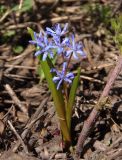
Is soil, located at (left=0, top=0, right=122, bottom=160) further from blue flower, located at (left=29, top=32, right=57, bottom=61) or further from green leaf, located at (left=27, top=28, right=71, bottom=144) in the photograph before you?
blue flower, located at (left=29, top=32, right=57, bottom=61)

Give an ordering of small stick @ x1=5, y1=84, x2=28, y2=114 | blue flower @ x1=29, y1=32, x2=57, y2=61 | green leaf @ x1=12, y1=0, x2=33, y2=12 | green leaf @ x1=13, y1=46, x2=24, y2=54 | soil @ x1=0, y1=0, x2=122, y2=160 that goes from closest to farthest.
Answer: blue flower @ x1=29, y1=32, x2=57, y2=61
soil @ x1=0, y1=0, x2=122, y2=160
small stick @ x1=5, y1=84, x2=28, y2=114
green leaf @ x1=13, y1=46, x2=24, y2=54
green leaf @ x1=12, y1=0, x2=33, y2=12

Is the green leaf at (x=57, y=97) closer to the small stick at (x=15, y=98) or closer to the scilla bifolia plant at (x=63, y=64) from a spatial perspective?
the scilla bifolia plant at (x=63, y=64)

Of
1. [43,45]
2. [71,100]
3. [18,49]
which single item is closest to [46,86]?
[18,49]

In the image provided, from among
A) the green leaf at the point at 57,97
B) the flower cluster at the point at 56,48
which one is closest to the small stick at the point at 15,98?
the green leaf at the point at 57,97

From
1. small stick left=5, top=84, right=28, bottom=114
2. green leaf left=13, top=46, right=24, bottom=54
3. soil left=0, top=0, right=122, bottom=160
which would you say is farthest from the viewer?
green leaf left=13, top=46, right=24, bottom=54

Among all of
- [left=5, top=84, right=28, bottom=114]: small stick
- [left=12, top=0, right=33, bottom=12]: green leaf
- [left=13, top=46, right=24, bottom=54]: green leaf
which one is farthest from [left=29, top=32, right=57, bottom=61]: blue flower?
[left=12, top=0, right=33, bottom=12]: green leaf

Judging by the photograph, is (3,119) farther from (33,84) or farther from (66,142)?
(33,84)
